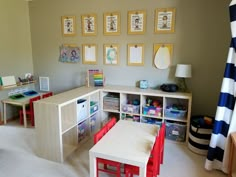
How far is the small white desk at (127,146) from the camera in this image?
1640 mm

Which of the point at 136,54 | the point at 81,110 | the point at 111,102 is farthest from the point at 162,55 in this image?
the point at 81,110

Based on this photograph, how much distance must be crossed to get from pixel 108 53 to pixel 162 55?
978 millimetres

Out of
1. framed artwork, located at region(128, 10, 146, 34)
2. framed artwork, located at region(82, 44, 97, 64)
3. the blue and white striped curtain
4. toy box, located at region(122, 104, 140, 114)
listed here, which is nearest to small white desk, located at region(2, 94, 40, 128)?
framed artwork, located at region(82, 44, 97, 64)

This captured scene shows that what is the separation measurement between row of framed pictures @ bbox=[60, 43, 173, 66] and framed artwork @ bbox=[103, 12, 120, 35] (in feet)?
0.80

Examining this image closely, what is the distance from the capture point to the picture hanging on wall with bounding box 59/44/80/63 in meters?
3.75

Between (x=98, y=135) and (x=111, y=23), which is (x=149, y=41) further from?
(x=98, y=135)

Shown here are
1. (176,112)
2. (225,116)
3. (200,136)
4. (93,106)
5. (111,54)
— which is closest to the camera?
(225,116)

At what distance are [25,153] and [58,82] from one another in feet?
5.77

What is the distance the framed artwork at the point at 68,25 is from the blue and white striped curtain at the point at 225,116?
2683mm

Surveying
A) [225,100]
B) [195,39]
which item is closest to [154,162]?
[225,100]

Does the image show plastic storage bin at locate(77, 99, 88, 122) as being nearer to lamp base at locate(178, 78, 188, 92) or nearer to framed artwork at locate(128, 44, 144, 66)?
framed artwork at locate(128, 44, 144, 66)

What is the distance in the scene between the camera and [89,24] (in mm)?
3553

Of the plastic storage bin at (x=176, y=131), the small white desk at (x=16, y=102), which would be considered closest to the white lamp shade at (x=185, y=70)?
the plastic storage bin at (x=176, y=131)

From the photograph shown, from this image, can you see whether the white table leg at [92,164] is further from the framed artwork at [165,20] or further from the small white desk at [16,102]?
the framed artwork at [165,20]
